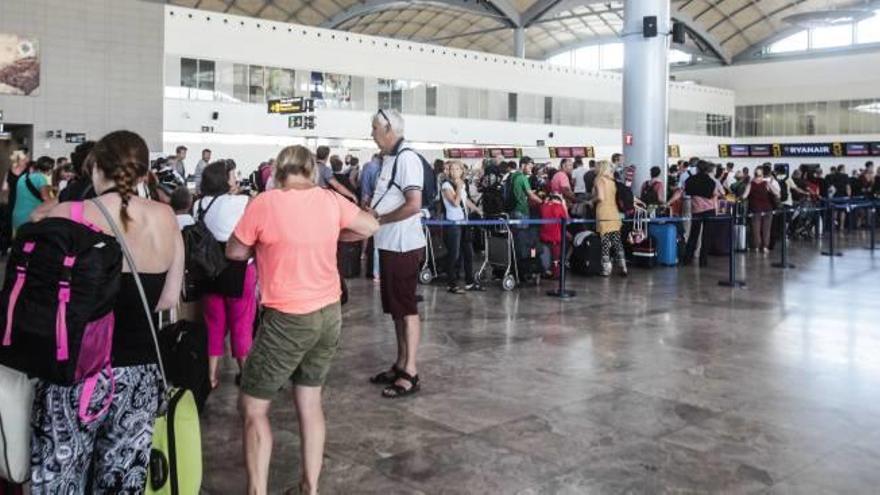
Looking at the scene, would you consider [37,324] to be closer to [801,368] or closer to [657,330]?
[801,368]

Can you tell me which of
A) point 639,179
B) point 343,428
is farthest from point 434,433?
point 639,179

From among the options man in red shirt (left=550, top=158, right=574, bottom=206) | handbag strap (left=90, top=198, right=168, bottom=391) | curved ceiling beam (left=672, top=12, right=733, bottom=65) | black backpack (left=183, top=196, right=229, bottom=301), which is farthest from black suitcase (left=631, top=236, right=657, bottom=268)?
curved ceiling beam (left=672, top=12, right=733, bottom=65)

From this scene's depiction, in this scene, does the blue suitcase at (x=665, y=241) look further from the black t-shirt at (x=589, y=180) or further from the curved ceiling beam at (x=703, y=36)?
the curved ceiling beam at (x=703, y=36)

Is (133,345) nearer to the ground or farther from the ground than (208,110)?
nearer to the ground

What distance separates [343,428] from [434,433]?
547 mm

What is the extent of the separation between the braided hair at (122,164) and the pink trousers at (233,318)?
256cm

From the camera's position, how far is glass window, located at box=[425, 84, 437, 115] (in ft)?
115

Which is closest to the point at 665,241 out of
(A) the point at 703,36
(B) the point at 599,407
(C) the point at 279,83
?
(B) the point at 599,407

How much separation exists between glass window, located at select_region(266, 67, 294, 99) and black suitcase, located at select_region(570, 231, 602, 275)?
2089cm

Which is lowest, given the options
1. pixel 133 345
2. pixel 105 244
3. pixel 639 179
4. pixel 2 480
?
pixel 2 480

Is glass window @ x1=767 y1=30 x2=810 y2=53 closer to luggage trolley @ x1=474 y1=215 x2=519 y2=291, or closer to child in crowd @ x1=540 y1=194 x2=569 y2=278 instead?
child in crowd @ x1=540 y1=194 x2=569 y2=278

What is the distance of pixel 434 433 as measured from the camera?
14.8 ft

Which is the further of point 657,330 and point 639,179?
point 639,179

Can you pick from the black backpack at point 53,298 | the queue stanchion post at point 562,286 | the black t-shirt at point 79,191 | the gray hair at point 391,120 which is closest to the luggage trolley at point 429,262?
the queue stanchion post at point 562,286
